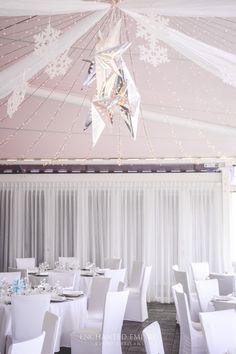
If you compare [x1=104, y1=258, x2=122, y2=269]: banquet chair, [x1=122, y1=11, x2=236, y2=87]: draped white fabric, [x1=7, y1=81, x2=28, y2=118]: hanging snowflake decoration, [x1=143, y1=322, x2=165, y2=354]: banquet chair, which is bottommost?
[x1=143, y1=322, x2=165, y2=354]: banquet chair

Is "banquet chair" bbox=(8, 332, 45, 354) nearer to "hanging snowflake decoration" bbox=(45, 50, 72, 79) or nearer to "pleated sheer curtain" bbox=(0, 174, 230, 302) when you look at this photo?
"hanging snowflake decoration" bbox=(45, 50, 72, 79)

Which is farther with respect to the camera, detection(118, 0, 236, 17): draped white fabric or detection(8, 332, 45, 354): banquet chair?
detection(8, 332, 45, 354): banquet chair

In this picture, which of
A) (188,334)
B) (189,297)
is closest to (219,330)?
(188,334)

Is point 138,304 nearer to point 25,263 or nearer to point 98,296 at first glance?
point 98,296

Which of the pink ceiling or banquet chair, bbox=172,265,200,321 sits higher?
the pink ceiling

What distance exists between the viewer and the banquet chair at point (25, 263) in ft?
32.8

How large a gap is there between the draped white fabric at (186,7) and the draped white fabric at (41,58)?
0.92 ft

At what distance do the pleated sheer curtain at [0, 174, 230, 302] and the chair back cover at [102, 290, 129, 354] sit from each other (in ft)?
15.7

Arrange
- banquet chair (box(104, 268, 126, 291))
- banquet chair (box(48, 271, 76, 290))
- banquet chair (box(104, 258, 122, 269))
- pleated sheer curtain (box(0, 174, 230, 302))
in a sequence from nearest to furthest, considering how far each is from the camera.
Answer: banquet chair (box(48, 271, 76, 290))
banquet chair (box(104, 268, 126, 291))
banquet chair (box(104, 258, 122, 269))
pleated sheer curtain (box(0, 174, 230, 302))

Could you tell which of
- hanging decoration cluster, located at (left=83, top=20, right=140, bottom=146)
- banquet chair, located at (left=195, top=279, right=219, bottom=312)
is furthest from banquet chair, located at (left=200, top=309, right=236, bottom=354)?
banquet chair, located at (left=195, top=279, right=219, bottom=312)

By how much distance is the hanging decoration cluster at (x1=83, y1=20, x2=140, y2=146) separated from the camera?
3.93 metres

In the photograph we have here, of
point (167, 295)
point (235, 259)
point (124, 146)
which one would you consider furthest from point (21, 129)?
point (235, 259)

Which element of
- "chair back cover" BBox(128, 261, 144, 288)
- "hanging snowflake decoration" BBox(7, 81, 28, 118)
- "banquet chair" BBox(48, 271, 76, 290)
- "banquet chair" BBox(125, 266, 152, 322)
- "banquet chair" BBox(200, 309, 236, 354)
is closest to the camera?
"hanging snowflake decoration" BBox(7, 81, 28, 118)

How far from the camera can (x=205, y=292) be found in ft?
23.0
